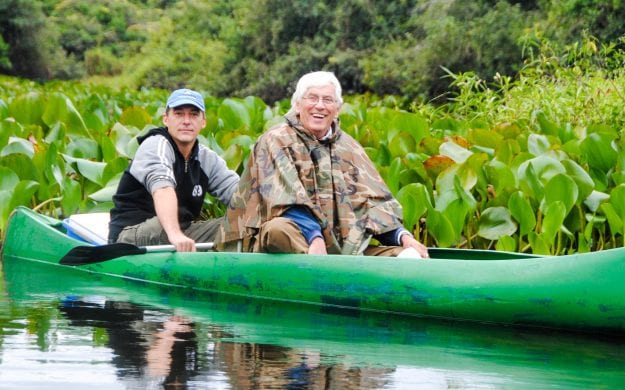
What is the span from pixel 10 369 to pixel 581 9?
52.2 feet

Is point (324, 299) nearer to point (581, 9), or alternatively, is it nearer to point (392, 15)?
point (581, 9)

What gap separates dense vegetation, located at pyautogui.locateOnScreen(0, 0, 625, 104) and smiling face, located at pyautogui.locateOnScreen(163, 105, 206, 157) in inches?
196

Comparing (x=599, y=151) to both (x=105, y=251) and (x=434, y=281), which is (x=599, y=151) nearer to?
(x=434, y=281)

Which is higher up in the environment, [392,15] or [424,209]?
[392,15]

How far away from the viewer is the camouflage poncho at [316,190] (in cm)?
605

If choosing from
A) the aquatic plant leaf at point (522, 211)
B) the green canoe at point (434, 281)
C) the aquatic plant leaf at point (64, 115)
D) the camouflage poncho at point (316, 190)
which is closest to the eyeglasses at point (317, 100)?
the camouflage poncho at point (316, 190)

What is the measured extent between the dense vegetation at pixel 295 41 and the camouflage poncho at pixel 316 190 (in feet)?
16.3

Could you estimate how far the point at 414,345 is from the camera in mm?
5242

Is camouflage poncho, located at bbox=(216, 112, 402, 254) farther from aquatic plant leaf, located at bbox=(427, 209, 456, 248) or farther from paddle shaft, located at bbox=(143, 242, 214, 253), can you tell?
aquatic plant leaf, located at bbox=(427, 209, 456, 248)

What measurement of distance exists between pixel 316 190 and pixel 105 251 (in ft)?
4.63

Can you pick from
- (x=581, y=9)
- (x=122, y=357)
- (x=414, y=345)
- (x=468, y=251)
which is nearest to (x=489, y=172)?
(x=468, y=251)

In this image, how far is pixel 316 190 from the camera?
6121mm

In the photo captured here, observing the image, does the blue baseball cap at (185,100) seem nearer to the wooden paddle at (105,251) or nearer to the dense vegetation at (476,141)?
the wooden paddle at (105,251)

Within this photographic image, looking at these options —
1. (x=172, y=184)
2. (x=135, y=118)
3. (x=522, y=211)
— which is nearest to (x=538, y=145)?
(x=522, y=211)
